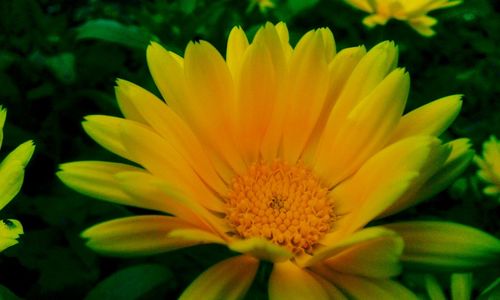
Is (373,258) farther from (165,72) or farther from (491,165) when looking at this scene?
(491,165)

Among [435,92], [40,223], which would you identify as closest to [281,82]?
[40,223]

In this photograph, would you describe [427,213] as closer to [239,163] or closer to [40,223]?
[239,163]

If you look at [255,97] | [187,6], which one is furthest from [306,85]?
[187,6]

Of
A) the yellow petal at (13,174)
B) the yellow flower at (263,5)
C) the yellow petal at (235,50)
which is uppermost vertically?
the yellow flower at (263,5)

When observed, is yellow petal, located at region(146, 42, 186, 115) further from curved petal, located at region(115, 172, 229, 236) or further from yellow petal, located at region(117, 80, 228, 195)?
curved petal, located at region(115, 172, 229, 236)

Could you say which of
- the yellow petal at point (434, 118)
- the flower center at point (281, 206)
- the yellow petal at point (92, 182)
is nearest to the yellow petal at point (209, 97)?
the flower center at point (281, 206)

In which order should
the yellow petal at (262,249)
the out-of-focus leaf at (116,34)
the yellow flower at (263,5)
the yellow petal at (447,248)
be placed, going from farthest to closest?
the yellow flower at (263,5) → the out-of-focus leaf at (116,34) → the yellow petal at (447,248) → the yellow petal at (262,249)

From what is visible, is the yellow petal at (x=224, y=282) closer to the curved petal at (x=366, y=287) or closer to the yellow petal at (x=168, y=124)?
the curved petal at (x=366, y=287)
